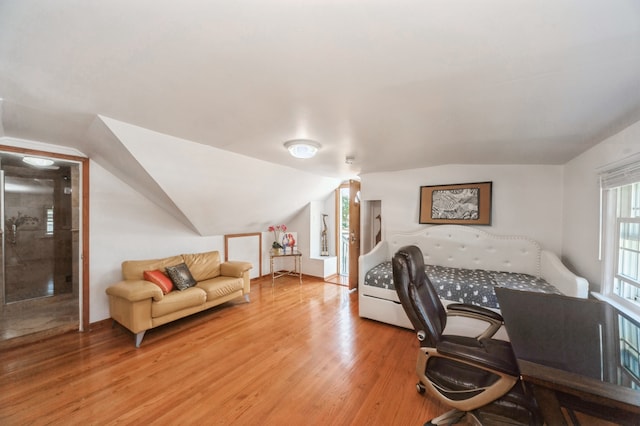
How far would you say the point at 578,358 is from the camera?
3.36ft

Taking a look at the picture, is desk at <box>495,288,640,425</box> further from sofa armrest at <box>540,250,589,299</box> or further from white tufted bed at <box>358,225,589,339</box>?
white tufted bed at <box>358,225,589,339</box>

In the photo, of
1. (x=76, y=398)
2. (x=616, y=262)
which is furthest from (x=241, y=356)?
(x=616, y=262)

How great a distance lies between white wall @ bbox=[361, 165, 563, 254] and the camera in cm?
301

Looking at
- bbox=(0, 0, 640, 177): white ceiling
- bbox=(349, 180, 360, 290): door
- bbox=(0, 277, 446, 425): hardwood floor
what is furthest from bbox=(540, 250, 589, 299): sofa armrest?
bbox=(349, 180, 360, 290): door

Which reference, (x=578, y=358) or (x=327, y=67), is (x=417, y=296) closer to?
(x=578, y=358)

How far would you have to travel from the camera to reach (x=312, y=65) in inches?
45.3

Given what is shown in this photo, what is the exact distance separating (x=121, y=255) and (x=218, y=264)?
126 cm

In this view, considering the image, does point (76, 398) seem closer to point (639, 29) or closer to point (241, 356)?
point (241, 356)

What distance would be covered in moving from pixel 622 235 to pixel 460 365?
1961 millimetres

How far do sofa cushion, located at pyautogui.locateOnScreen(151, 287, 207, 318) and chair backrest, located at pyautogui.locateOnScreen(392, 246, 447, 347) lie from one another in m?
2.61

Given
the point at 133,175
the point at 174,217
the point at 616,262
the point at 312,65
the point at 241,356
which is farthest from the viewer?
the point at 174,217

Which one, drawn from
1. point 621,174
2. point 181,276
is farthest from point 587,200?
point 181,276

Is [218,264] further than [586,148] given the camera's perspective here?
Yes

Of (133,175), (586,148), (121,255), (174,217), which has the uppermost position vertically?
(586,148)
